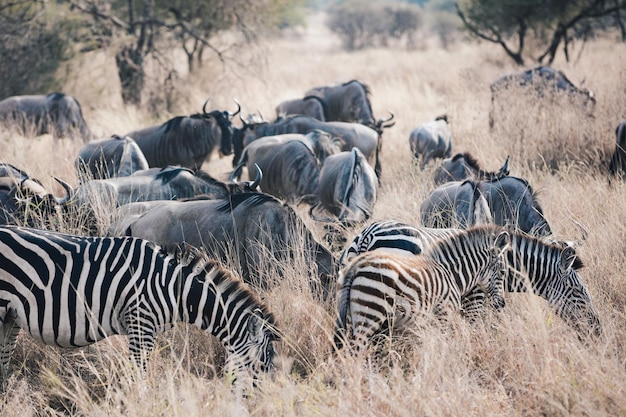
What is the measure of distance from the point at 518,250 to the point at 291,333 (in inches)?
63.7

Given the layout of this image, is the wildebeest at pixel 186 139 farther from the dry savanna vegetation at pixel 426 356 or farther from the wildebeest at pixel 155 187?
the wildebeest at pixel 155 187

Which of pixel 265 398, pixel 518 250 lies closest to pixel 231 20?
pixel 518 250

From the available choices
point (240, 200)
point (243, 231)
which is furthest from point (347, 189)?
point (243, 231)

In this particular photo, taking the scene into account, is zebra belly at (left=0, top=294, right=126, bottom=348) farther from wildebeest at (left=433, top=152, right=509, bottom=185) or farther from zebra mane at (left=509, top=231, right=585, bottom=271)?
wildebeest at (left=433, top=152, right=509, bottom=185)

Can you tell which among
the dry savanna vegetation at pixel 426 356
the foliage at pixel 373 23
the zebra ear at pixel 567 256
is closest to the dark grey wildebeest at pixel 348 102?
the dry savanna vegetation at pixel 426 356

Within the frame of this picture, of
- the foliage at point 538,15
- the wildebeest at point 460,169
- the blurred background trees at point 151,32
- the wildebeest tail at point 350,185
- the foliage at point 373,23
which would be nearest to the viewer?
the wildebeest tail at point 350,185

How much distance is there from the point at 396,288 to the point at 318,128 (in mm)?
6840

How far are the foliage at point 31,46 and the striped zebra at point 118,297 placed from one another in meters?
10.9

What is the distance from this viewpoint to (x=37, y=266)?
3.85 m

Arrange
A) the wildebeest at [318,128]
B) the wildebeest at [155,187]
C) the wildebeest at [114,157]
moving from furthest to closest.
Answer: the wildebeest at [318,128], the wildebeest at [114,157], the wildebeest at [155,187]

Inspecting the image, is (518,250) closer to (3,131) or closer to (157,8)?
(3,131)

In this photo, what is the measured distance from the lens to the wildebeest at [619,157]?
7.74 metres

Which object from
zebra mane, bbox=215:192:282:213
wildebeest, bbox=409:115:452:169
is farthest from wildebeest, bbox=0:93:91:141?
zebra mane, bbox=215:192:282:213

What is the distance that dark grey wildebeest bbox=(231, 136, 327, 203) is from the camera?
8312mm
